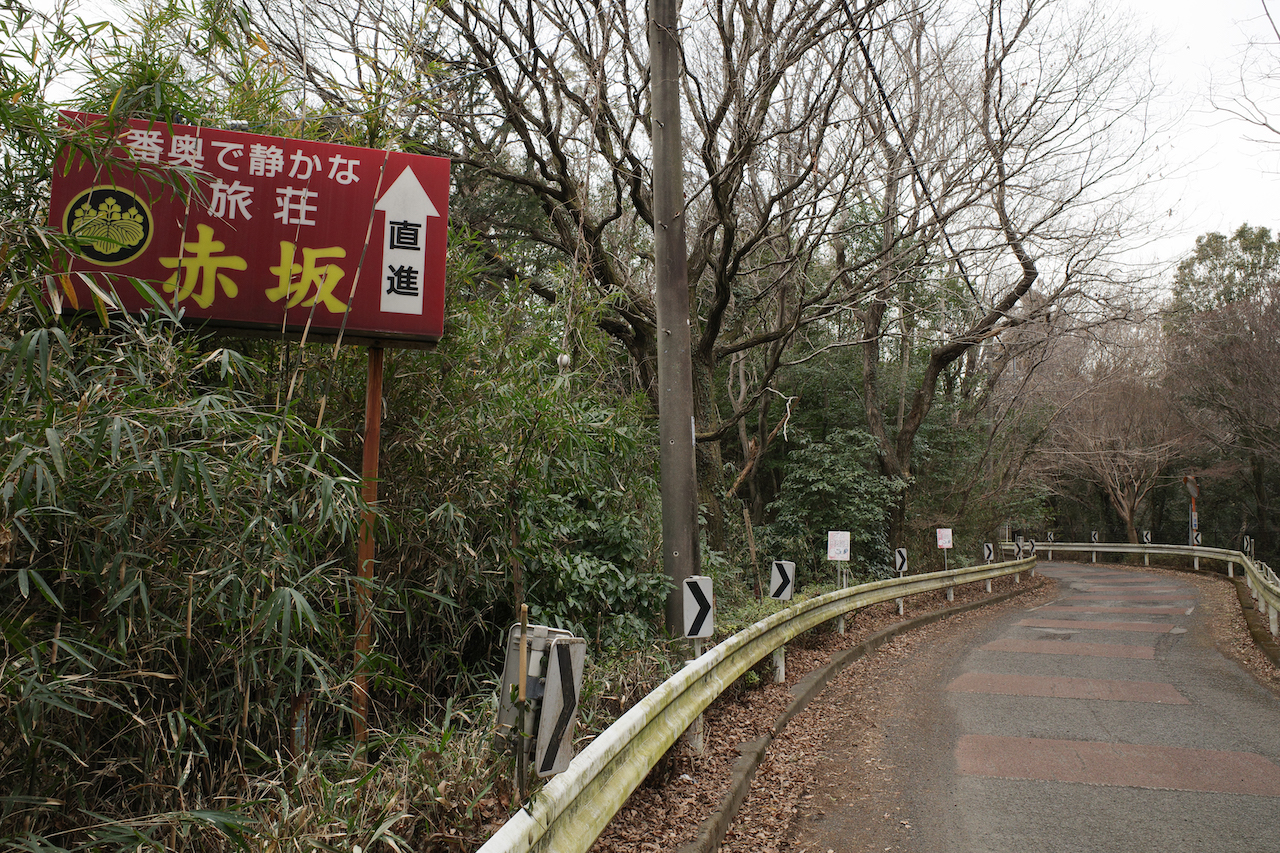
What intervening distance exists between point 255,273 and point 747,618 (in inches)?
259

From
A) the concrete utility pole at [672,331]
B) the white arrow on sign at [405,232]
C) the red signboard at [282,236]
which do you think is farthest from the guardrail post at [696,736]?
the white arrow on sign at [405,232]

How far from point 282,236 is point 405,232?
691 millimetres

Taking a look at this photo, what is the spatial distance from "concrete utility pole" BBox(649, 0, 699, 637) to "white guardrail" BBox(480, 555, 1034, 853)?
Answer: 30.1 inches

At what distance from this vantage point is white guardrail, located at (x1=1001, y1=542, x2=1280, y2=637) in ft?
40.2

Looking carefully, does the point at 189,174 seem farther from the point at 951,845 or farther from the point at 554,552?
the point at 951,845

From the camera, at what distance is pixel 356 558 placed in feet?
14.1

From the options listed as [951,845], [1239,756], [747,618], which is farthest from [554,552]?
[1239,756]

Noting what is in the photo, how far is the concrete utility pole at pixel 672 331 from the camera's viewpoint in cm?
664

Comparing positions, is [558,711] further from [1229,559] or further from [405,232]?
[1229,559]

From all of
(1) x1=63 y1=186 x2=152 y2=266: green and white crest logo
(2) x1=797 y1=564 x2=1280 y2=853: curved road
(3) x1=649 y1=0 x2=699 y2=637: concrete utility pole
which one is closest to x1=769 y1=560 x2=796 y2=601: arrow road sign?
(2) x1=797 y1=564 x2=1280 y2=853: curved road

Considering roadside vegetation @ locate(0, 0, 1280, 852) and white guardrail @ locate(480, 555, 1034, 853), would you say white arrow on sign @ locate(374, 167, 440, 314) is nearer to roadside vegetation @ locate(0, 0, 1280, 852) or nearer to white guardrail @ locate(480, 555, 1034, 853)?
roadside vegetation @ locate(0, 0, 1280, 852)

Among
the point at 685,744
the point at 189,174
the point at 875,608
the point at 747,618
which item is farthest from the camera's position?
the point at 875,608

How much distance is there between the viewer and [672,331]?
22.5ft

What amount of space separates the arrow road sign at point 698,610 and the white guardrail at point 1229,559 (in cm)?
1066
